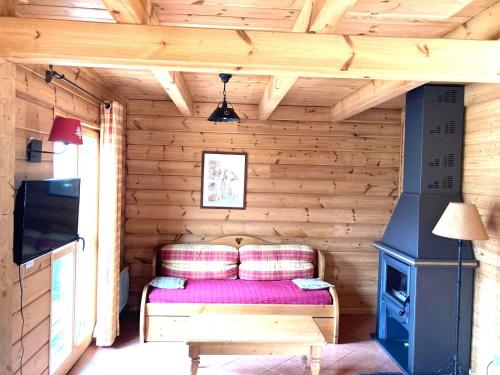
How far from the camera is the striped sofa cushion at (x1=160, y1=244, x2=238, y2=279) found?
13.6 ft

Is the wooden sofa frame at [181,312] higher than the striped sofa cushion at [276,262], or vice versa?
the striped sofa cushion at [276,262]

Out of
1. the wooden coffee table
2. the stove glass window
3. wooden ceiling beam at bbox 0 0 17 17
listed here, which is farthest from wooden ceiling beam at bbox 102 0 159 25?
the stove glass window

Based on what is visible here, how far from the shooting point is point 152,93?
409cm

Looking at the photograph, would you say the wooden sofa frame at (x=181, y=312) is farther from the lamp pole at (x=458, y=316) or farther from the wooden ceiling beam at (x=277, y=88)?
the wooden ceiling beam at (x=277, y=88)

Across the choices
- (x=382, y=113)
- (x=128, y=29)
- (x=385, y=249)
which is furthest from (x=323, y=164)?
(x=128, y=29)

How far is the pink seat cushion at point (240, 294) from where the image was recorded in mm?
3666

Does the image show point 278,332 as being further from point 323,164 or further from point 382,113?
point 382,113

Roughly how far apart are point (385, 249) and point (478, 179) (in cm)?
100

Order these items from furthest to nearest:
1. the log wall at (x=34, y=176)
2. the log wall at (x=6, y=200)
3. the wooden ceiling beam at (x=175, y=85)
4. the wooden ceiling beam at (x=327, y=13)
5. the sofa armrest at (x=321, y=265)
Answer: the sofa armrest at (x=321, y=265) < the wooden ceiling beam at (x=175, y=85) < the log wall at (x=34, y=176) < the log wall at (x=6, y=200) < the wooden ceiling beam at (x=327, y=13)

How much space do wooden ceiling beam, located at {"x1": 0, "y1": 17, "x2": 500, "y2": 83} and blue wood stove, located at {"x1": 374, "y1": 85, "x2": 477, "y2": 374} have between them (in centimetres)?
131

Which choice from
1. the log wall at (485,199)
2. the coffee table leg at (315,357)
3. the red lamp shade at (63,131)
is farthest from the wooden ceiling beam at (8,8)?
the log wall at (485,199)

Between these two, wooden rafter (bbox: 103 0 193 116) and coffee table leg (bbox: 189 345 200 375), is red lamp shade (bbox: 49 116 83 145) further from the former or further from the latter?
coffee table leg (bbox: 189 345 200 375)

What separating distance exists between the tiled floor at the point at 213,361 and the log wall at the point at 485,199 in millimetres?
774

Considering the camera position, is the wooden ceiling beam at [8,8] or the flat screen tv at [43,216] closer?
the wooden ceiling beam at [8,8]
